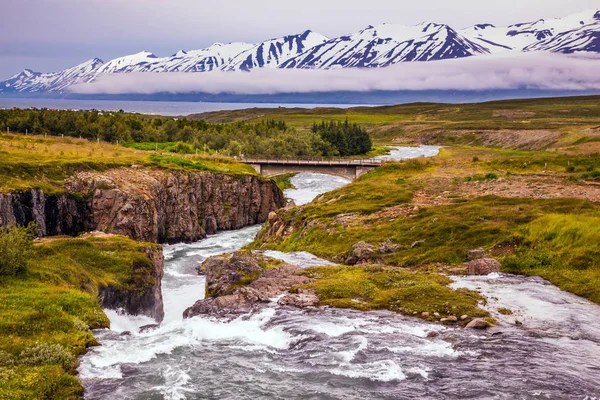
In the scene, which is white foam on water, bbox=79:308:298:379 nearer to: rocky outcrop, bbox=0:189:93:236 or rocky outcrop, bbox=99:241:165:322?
rocky outcrop, bbox=99:241:165:322

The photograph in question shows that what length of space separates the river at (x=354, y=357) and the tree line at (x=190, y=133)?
323ft

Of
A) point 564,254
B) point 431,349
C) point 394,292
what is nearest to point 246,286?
point 394,292

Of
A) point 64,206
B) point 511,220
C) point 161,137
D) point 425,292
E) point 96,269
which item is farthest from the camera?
point 161,137

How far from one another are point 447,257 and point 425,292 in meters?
10.8

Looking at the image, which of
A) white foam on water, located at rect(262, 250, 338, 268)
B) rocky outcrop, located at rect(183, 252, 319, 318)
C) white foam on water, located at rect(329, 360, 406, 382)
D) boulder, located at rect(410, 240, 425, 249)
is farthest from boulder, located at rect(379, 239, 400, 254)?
white foam on water, located at rect(329, 360, 406, 382)

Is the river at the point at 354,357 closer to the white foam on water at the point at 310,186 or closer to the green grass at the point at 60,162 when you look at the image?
the green grass at the point at 60,162

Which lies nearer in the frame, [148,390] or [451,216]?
[148,390]

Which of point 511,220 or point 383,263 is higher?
point 511,220

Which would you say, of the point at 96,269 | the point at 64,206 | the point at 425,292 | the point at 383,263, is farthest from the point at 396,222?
the point at 64,206

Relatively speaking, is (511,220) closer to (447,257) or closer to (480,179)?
(447,257)

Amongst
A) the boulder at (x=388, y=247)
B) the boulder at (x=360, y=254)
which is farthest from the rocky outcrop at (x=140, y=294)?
the boulder at (x=388, y=247)

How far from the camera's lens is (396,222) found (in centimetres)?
5416

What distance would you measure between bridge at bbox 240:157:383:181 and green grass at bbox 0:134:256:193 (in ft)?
14.3

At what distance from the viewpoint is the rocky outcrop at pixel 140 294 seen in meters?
34.2
